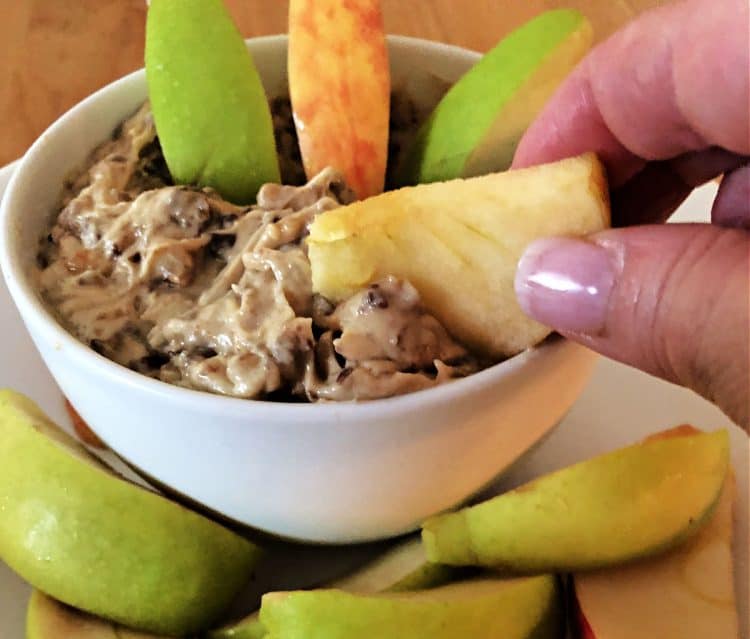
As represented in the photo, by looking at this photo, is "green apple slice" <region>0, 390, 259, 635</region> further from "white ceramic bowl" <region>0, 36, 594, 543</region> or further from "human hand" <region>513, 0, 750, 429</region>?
"human hand" <region>513, 0, 750, 429</region>

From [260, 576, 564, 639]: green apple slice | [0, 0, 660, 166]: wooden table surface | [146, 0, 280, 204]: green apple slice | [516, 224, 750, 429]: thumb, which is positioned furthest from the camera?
[0, 0, 660, 166]: wooden table surface

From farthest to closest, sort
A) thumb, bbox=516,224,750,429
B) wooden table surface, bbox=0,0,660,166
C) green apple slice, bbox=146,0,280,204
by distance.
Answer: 1. wooden table surface, bbox=0,0,660,166
2. green apple slice, bbox=146,0,280,204
3. thumb, bbox=516,224,750,429

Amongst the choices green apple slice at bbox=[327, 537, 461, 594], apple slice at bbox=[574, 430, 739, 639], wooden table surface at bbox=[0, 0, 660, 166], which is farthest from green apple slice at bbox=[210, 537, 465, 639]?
wooden table surface at bbox=[0, 0, 660, 166]

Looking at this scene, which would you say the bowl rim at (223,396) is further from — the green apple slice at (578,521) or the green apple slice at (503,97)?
the green apple slice at (503,97)

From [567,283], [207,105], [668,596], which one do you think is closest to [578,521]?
[668,596]

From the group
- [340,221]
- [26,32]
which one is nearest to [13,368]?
[340,221]

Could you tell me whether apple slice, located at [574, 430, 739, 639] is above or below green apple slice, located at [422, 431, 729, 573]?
below
